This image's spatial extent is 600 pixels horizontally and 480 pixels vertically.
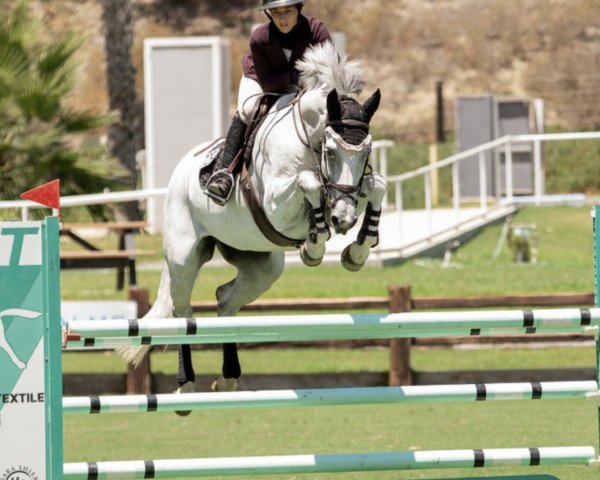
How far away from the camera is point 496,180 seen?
64.0ft

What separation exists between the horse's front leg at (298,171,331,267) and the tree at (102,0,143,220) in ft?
47.7

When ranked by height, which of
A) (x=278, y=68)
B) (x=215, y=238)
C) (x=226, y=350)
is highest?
(x=278, y=68)

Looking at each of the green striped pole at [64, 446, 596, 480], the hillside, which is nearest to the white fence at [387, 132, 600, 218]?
the green striped pole at [64, 446, 596, 480]

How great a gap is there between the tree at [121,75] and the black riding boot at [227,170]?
1375 cm

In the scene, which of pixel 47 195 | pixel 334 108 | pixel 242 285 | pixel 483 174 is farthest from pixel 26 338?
pixel 483 174

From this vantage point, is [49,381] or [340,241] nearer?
[49,381]

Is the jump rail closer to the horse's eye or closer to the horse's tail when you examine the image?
the horse's eye

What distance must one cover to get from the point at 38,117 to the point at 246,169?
8.96 m

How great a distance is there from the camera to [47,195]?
5566 millimetres

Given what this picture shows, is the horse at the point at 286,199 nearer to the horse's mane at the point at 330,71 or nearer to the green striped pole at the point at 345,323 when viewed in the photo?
the horse's mane at the point at 330,71

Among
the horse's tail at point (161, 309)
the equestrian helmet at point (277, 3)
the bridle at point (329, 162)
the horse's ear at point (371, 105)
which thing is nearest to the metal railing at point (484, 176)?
the horse's tail at point (161, 309)

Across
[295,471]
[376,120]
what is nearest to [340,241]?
[295,471]

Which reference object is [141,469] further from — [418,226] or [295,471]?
[418,226]

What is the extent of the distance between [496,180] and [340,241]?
359cm
